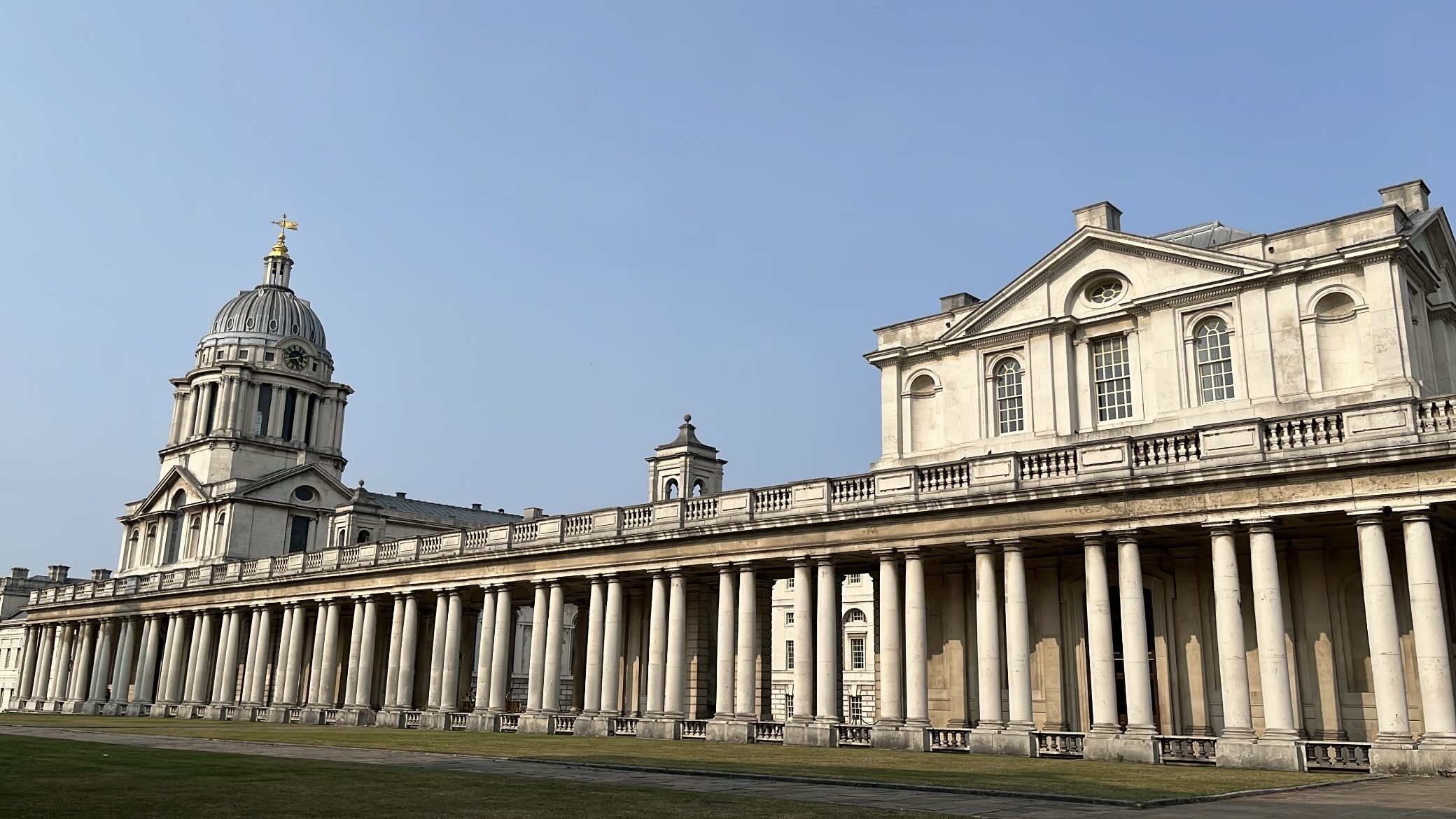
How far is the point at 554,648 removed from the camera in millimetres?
45281

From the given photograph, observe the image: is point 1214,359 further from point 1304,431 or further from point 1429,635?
point 1429,635

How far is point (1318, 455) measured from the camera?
89.5ft

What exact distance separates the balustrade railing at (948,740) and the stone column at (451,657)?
73.9 feet

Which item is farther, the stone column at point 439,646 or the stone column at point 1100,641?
the stone column at point 439,646

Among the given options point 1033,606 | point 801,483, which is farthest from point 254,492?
point 1033,606

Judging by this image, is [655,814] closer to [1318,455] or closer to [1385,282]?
[1318,455]

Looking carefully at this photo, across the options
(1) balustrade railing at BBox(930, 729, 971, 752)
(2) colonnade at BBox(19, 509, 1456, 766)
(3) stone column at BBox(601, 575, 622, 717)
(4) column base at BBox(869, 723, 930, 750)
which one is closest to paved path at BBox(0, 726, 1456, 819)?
(2) colonnade at BBox(19, 509, 1456, 766)

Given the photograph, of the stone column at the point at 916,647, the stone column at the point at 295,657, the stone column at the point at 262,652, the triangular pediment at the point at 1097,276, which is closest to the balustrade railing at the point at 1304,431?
the triangular pediment at the point at 1097,276

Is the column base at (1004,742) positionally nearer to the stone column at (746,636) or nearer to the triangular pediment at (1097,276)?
the stone column at (746,636)

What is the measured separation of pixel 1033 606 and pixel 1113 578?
2.61 metres

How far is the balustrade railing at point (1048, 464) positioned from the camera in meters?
31.8

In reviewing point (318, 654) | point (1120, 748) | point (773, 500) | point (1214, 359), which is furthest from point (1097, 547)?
point (318, 654)

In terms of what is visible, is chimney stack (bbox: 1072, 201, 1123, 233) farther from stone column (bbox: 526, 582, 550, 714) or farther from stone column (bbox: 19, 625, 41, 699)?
stone column (bbox: 19, 625, 41, 699)

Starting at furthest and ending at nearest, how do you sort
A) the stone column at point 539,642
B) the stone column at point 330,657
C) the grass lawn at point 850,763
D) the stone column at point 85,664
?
the stone column at point 85,664 < the stone column at point 330,657 < the stone column at point 539,642 < the grass lawn at point 850,763
